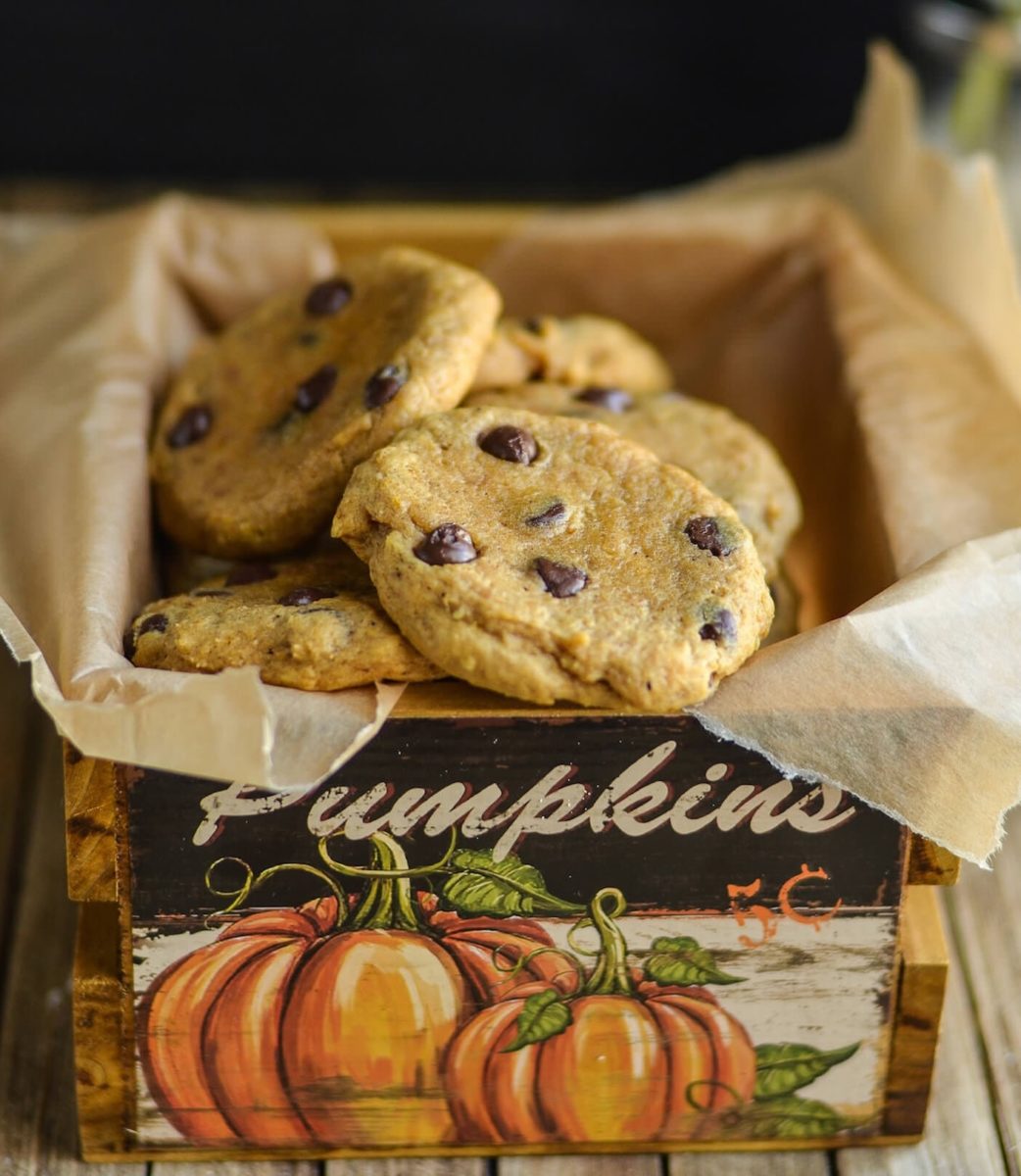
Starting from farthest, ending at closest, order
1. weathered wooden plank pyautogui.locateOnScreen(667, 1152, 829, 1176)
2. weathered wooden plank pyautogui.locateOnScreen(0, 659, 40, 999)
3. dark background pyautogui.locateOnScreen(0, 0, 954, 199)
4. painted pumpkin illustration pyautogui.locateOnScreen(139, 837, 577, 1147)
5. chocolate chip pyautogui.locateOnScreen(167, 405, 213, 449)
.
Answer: dark background pyautogui.locateOnScreen(0, 0, 954, 199) < weathered wooden plank pyautogui.locateOnScreen(0, 659, 40, 999) < chocolate chip pyautogui.locateOnScreen(167, 405, 213, 449) < weathered wooden plank pyautogui.locateOnScreen(667, 1152, 829, 1176) < painted pumpkin illustration pyautogui.locateOnScreen(139, 837, 577, 1147)

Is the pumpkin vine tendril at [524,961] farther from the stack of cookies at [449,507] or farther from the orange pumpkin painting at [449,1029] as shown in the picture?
the stack of cookies at [449,507]

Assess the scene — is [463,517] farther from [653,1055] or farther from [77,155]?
[77,155]

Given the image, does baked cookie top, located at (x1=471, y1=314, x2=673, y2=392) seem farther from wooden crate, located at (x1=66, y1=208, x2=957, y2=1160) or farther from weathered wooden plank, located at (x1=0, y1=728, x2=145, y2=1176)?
weathered wooden plank, located at (x1=0, y1=728, x2=145, y2=1176)

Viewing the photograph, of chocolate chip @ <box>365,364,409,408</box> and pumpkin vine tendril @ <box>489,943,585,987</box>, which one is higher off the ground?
Result: chocolate chip @ <box>365,364,409,408</box>

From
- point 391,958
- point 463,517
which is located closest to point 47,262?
point 463,517

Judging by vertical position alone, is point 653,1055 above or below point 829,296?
below

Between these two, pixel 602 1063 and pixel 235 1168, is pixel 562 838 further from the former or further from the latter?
pixel 235 1168

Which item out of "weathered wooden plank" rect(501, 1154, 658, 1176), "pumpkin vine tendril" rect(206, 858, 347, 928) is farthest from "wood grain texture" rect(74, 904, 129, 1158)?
"weathered wooden plank" rect(501, 1154, 658, 1176)
